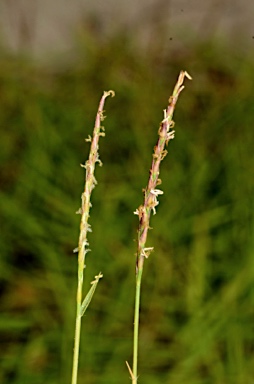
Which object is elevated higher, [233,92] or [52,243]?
[233,92]

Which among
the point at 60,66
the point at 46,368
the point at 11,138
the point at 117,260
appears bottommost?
the point at 46,368

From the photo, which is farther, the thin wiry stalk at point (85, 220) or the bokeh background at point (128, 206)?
the bokeh background at point (128, 206)

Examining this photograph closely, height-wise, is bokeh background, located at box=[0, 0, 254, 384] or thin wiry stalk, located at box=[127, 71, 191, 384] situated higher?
A: bokeh background, located at box=[0, 0, 254, 384]

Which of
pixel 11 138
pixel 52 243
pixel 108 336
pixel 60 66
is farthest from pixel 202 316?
pixel 60 66

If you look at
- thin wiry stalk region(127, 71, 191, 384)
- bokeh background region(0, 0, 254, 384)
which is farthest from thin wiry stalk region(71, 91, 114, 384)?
bokeh background region(0, 0, 254, 384)

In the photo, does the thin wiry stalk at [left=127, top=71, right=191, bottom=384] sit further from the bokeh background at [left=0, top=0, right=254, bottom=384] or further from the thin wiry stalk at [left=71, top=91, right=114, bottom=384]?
the bokeh background at [left=0, top=0, right=254, bottom=384]

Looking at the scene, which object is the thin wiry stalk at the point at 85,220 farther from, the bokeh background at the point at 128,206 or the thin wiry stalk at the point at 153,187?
the bokeh background at the point at 128,206

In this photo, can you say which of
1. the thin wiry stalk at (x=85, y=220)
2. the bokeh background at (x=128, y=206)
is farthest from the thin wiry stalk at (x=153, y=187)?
the bokeh background at (x=128, y=206)

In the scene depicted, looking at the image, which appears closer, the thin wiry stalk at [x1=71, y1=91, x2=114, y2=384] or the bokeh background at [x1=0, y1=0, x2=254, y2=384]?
the thin wiry stalk at [x1=71, y1=91, x2=114, y2=384]

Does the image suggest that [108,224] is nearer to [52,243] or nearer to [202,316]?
[52,243]
